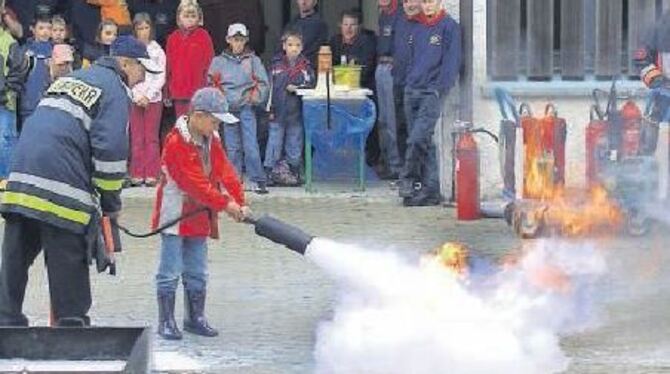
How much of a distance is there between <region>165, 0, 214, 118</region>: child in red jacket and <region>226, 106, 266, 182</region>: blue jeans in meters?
0.54

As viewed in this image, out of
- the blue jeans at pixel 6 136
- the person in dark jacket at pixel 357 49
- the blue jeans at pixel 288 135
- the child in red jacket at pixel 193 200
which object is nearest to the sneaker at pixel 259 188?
the blue jeans at pixel 288 135

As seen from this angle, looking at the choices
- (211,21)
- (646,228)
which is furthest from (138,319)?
(211,21)

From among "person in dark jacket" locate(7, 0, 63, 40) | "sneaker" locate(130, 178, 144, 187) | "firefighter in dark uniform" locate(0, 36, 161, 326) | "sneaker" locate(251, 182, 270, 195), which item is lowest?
"sneaker" locate(251, 182, 270, 195)

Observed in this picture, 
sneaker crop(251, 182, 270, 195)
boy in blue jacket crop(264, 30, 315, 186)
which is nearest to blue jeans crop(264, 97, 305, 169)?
boy in blue jacket crop(264, 30, 315, 186)

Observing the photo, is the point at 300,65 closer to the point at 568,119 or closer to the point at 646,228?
the point at 568,119

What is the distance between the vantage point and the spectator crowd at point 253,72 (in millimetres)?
14414

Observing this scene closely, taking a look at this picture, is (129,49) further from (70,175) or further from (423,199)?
(423,199)

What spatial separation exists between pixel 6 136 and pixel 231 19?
2.97 metres

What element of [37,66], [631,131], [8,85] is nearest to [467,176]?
[631,131]

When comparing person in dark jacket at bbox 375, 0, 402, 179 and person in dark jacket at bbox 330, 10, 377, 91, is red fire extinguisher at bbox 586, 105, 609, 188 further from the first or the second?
person in dark jacket at bbox 330, 10, 377, 91

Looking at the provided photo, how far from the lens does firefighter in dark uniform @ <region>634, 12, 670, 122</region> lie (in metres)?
13.5

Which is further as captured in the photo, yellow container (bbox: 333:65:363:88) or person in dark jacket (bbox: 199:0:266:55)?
person in dark jacket (bbox: 199:0:266:55)

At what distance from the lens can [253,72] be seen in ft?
49.8

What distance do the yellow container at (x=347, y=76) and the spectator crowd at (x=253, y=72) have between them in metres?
0.22
